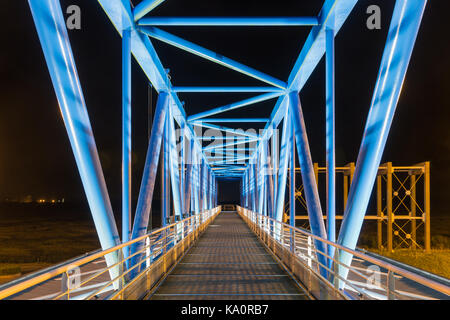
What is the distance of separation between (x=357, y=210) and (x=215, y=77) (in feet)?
27.9

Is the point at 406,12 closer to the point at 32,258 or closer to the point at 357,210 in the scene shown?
the point at 357,210

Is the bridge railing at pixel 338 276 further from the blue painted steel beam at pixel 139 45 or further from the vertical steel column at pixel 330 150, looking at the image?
the blue painted steel beam at pixel 139 45

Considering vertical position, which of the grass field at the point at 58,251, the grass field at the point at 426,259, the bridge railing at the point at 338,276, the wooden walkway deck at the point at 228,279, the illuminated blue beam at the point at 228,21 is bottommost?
the grass field at the point at 58,251

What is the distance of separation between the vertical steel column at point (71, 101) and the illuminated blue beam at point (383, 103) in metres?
3.04

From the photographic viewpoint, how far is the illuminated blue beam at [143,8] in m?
7.45

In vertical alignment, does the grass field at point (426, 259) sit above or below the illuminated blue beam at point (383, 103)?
below

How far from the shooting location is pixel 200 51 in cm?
949

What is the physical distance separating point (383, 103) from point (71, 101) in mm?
3540

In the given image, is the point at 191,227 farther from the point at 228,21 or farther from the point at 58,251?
the point at 58,251

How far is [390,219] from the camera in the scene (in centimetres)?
1792

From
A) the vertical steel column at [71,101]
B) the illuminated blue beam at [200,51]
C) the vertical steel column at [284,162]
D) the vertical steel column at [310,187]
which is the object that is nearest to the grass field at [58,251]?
the vertical steel column at [284,162]

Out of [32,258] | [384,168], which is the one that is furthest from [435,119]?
[32,258]

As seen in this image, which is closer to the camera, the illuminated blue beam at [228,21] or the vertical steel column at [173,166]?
the illuminated blue beam at [228,21]
